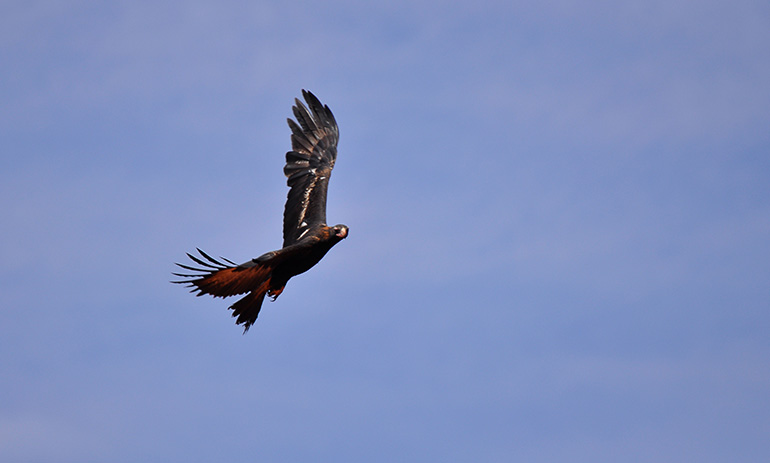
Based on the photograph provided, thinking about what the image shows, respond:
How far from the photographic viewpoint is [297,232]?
21781 millimetres

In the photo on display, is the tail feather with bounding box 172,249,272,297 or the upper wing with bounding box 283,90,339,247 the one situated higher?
the upper wing with bounding box 283,90,339,247

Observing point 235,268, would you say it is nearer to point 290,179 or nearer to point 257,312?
point 257,312

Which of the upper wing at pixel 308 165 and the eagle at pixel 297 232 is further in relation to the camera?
the upper wing at pixel 308 165

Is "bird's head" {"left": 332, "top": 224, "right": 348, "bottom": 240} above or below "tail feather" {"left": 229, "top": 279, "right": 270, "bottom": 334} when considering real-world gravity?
above

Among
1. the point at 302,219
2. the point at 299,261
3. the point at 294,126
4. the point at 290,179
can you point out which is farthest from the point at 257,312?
the point at 294,126

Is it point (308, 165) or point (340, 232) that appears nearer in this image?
point (340, 232)

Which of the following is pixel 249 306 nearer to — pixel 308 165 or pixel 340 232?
pixel 340 232

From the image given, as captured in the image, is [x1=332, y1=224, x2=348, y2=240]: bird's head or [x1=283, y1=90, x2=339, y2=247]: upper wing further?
[x1=283, y1=90, x2=339, y2=247]: upper wing

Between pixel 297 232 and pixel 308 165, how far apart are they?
2.84 meters

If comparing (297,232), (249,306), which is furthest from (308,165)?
(249,306)

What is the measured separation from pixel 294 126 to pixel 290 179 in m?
1.85

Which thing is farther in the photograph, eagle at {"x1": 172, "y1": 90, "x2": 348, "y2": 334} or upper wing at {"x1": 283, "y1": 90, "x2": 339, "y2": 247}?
upper wing at {"x1": 283, "y1": 90, "x2": 339, "y2": 247}

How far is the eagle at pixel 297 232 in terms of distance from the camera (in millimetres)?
18016

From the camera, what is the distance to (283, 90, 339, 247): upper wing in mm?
22219
